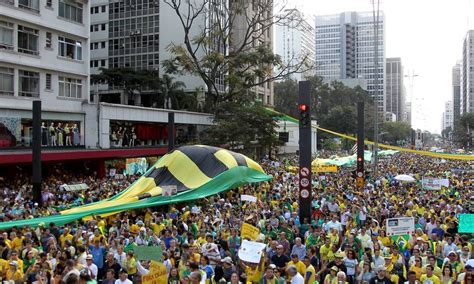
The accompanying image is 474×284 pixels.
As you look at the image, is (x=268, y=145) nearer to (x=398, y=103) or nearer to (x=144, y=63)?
(x=144, y=63)

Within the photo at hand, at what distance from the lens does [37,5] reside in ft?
112

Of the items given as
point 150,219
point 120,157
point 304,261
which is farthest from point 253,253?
point 120,157

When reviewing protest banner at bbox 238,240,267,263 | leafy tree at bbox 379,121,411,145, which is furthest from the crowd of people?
leafy tree at bbox 379,121,411,145

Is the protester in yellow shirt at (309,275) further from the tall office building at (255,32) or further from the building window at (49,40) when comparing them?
the tall office building at (255,32)

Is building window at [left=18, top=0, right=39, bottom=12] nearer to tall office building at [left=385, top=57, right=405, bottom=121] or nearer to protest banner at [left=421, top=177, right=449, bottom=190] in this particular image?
protest banner at [left=421, top=177, right=449, bottom=190]

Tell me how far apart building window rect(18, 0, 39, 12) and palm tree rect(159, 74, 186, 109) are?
2154 cm

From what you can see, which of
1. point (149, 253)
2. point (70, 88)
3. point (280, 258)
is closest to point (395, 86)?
point (70, 88)

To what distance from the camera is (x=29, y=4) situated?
110ft

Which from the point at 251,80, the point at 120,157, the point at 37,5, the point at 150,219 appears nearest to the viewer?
the point at 150,219

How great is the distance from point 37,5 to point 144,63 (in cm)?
2663

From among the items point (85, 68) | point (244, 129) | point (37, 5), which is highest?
point (37, 5)

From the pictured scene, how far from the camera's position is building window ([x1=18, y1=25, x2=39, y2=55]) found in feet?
109

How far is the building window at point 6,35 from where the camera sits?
3164 centimetres

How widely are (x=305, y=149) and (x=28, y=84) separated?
76.5ft
